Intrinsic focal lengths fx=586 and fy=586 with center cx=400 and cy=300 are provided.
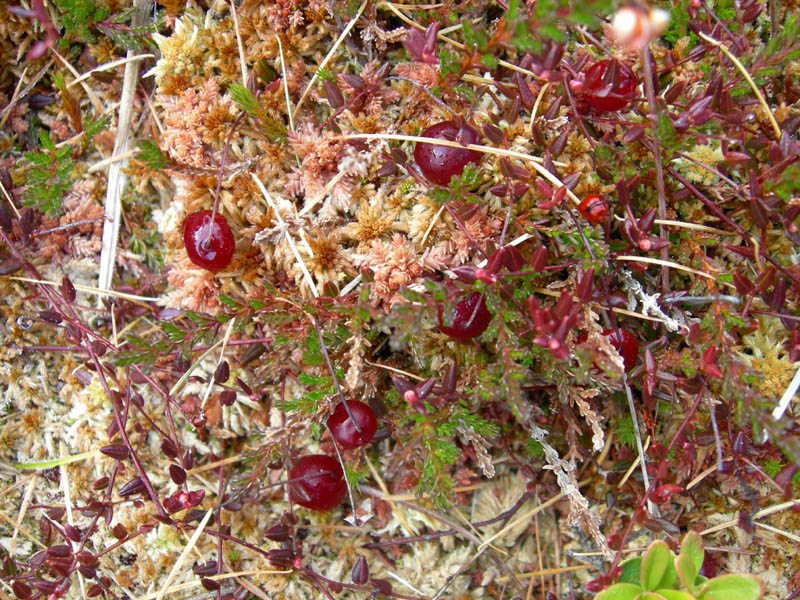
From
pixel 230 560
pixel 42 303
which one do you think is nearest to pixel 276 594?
pixel 230 560

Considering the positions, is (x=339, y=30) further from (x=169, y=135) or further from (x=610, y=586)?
(x=610, y=586)

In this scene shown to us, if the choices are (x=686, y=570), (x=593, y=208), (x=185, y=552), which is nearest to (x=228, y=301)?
(x=185, y=552)

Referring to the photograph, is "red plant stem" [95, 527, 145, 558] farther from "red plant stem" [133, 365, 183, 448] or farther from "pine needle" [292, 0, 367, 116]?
"pine needle" [292, 0, 367, 116]

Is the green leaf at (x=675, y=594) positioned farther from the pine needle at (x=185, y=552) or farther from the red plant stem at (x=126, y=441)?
the red plant stem at (x=126, y=441)

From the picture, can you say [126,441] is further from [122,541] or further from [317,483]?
[317,483]

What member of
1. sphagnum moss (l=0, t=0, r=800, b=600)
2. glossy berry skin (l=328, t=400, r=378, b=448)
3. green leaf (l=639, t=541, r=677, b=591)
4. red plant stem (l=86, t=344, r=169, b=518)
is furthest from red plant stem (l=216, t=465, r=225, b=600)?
green leaf (l=639, t=541, r=677, b=591)

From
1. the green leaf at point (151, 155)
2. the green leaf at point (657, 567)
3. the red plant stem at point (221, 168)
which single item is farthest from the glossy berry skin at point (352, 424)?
the green leaf at point (151, 155)
